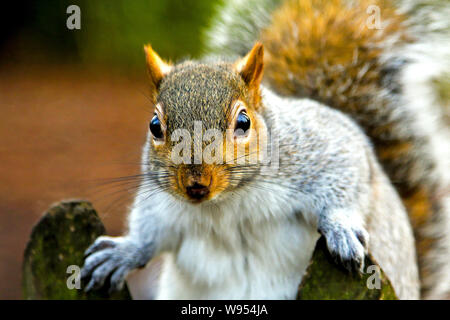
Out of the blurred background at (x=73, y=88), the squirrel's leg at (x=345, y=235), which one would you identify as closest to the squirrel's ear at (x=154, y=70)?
the squirrel's leg at (x=345, y=235)

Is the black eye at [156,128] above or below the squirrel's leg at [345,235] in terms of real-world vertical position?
above

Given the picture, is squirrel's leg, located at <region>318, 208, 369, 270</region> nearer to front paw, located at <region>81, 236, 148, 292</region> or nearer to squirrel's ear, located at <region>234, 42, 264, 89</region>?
squirrel's ear, located at <region>234, 42, 264, 89</region>

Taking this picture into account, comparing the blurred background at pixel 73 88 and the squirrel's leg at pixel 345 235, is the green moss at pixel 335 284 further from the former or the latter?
the blurred background at pixel 73 88

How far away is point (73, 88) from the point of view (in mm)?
4711

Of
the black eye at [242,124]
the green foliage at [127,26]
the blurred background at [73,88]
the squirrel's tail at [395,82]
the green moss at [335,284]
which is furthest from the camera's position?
the green foliage at [127,26]

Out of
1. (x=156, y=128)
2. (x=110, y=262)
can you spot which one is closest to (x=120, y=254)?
(x=110, y=262)

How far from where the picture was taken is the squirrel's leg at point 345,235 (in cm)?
121

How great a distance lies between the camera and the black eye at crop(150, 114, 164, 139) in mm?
1262

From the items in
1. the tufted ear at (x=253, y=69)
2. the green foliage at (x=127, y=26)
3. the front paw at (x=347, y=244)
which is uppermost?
the green foliage at (x=127, y=26)

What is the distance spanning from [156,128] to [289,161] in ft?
1.16

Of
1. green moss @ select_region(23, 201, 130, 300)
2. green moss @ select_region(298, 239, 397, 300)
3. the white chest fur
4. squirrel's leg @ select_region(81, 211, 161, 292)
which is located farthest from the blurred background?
Result: green moss @ select_region(298, 239, 397, 300)

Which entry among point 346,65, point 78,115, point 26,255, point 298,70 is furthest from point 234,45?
point 78,115

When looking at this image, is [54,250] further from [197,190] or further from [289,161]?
[289,161]

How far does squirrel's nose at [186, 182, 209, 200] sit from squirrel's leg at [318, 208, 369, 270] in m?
0.31
